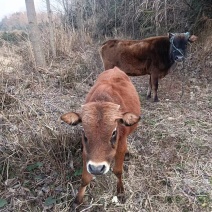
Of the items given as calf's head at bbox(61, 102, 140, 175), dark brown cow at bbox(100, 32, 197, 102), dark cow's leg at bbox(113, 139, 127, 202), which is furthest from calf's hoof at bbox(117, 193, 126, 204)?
dark brown cow at bbox(100, 32, 197, 102)

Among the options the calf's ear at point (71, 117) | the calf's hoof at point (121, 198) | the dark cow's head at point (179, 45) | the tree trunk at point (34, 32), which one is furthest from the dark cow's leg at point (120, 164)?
the tree trunk at point (34, 32)

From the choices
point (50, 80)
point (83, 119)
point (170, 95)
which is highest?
point (83, 119)

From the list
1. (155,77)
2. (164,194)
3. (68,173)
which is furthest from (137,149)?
(155,77)

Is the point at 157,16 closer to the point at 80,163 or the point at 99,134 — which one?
the point at 80,163

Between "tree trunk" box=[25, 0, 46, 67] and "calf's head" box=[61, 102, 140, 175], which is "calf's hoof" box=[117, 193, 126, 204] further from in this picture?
"tree trunk" box=[25, 0, 46, 67]

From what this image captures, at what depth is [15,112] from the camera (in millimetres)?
3592

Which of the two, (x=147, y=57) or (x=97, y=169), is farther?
(x=147, y=57)

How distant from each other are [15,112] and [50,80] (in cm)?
212

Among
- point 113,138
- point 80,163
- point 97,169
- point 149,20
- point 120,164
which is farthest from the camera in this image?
point 149,20

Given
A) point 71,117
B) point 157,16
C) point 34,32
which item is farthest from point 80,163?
point 157,16

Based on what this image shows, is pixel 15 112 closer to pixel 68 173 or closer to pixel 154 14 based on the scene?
pixel 68 173

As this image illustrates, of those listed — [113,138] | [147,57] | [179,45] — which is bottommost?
[147,57]

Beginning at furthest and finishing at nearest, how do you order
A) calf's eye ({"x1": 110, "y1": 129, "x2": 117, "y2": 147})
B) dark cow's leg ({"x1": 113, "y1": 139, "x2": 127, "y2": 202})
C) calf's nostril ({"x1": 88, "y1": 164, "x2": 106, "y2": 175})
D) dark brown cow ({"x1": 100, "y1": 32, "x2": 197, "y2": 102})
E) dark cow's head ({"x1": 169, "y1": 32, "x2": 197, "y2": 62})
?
1. dark brown cow ({"x1": 100, "y1": 32, "x2": 197, "y2": 102})
2. dark cow's head ({"x1": 169, "y1": 32, "x2": 197, "y2": 62})
3. dark cow's leg ({"x1": 113, "y1": 139, "x2": 127, "y2": 202})
4. calf's eye ({"x1": 110, "y1": 129, "x2": 117, "y2": 147})
5. calf's nostril ({"x1": 88, "y1": 164, "x2": 106, "y2": 175})

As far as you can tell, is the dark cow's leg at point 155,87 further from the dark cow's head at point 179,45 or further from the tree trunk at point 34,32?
the tree trunk at point 34,32
